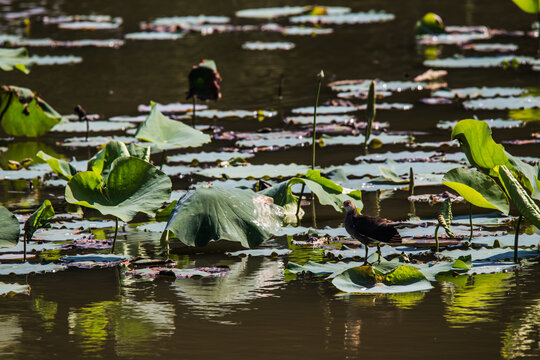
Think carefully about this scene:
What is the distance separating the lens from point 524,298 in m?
2.78

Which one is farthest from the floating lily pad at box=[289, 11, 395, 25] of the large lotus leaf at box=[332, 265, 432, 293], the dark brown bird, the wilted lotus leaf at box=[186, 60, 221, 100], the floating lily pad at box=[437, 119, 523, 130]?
the large lotus leaf at box=[332, 265, 432, 293]

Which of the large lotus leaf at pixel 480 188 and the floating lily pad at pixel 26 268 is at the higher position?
the large lotus leaf at pixel 480 188

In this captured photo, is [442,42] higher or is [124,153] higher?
[442,42]

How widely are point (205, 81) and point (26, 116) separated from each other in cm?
104

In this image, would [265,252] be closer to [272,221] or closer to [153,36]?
[272,221]

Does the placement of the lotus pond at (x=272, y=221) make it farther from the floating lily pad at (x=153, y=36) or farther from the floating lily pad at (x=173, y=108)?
the floating lily pad at (x=153, y=36)

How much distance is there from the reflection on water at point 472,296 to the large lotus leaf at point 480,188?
298 millimetres

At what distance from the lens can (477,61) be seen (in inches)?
320

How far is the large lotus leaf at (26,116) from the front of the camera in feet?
17.5

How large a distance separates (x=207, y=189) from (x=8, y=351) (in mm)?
1020

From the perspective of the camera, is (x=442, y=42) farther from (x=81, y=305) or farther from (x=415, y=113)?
(x=81, y=305)

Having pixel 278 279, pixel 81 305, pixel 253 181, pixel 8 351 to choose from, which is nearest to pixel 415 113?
pixel 253 181

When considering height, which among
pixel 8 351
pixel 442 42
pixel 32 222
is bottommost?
pixel 8 351

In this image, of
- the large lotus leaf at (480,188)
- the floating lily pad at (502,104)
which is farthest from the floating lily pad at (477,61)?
the large lotus leaf at (480,188)
